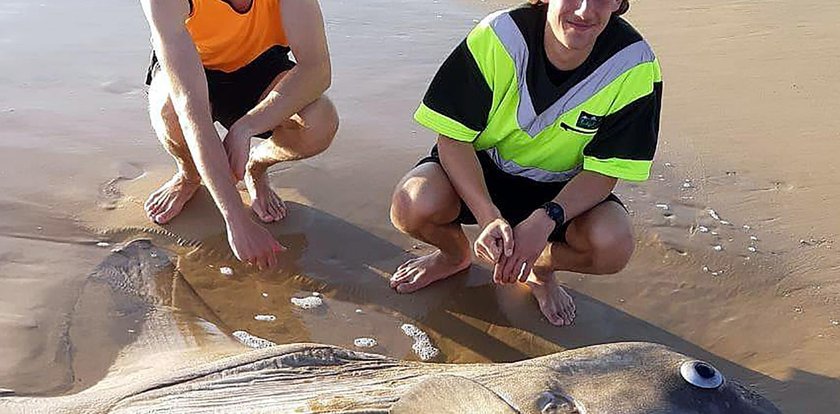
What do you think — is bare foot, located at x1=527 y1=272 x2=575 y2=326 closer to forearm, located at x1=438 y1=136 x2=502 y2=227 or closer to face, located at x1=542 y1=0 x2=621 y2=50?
forearm, located at x1=438 y1=136 x2=502 y2=227

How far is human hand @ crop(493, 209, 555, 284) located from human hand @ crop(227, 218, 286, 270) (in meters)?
0.93

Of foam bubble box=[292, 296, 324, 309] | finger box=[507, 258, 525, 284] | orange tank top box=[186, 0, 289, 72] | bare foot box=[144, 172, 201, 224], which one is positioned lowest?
foam bubble box=[292, 296, 324, 309]

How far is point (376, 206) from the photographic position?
462 centimetres

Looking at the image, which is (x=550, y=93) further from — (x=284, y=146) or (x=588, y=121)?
(x=284, y=146)

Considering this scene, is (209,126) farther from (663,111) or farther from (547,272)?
(663,111)

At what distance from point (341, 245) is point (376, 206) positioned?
408mm

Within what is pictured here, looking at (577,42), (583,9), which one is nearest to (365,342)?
(577,42)

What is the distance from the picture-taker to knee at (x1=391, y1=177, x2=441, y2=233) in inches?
149

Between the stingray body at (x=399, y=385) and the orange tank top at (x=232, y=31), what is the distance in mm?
1760

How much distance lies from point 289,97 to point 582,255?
1601mm

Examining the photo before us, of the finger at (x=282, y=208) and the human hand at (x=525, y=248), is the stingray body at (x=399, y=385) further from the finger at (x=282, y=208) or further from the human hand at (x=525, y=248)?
the finger at (x=282, y=208)

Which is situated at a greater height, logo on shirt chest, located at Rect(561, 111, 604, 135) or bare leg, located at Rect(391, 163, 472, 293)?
logo on shirt chest, located at Rect(561, 111, 604, 135)

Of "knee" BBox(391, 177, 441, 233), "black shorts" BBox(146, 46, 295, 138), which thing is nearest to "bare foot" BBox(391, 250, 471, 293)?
"knee" BBox(391, 177, 441, 233)

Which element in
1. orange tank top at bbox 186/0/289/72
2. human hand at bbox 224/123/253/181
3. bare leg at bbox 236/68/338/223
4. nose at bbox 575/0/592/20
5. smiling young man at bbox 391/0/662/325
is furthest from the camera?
bare leg at bbox 236/68/338/223
